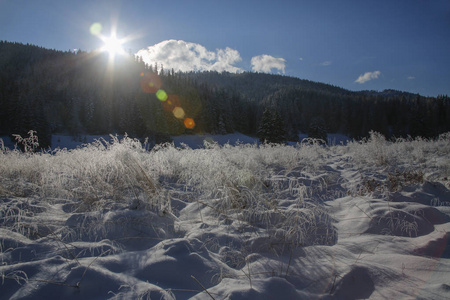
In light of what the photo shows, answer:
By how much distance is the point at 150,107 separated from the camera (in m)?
43.7

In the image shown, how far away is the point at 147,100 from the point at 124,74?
24400 millimetres

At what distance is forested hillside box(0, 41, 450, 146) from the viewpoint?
41250mm

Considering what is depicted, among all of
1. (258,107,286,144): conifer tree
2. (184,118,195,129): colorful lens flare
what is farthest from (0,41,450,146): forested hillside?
(258,107,286,144): conifer tree

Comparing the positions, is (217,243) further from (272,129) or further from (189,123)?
(189,123)

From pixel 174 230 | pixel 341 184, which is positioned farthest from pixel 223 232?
pixel 341 184

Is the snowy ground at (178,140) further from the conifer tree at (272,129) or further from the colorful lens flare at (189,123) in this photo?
the conifer tree at (272,129)

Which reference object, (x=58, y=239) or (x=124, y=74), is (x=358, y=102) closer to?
(x=124, y=74)

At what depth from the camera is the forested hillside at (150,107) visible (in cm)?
4125

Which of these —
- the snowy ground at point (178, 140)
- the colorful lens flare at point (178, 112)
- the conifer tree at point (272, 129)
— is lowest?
the snowy ground at point (178, 140)

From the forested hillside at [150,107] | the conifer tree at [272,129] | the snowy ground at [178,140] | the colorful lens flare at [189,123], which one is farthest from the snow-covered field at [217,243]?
the colorful lens flare at [189,123]

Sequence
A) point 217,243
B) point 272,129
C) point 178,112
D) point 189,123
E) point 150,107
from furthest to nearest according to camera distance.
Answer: point 178,112 < point 189,123 < point 150,107 < point 272,129 < point 217,243

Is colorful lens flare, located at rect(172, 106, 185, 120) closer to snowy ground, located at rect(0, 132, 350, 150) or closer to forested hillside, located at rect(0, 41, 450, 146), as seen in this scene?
forested hillside, located at rect(0, 41, 450, 146)

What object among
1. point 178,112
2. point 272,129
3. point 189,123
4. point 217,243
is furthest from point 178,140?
point 217,243

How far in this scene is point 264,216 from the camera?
8.18ft
